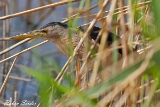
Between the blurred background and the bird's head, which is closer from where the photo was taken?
the bird's head

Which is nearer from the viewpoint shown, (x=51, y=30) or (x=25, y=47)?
(x=51, y=30)

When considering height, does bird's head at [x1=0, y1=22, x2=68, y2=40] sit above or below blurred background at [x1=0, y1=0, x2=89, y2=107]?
above

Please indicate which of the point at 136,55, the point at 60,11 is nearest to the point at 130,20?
the point at 136,55

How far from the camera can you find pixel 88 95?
3.69ft

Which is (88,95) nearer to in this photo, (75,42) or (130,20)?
(130,20)

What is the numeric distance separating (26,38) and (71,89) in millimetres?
791

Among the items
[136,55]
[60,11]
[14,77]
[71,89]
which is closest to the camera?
[71,89]

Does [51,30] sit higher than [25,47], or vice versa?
[51,30]

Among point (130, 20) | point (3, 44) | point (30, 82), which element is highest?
point (130, 20)

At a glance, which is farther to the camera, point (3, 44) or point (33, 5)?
point (33, 5)

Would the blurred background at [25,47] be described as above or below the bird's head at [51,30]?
below

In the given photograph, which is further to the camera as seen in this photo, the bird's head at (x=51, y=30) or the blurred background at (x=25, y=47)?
the blurred background at (x=25, y=47)

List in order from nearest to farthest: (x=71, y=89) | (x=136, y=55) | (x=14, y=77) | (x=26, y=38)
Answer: (x=71, y=89) → (x=136, y=55) → (x=26, y=38) → (x=14, y=77)

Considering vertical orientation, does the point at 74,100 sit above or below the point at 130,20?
below
